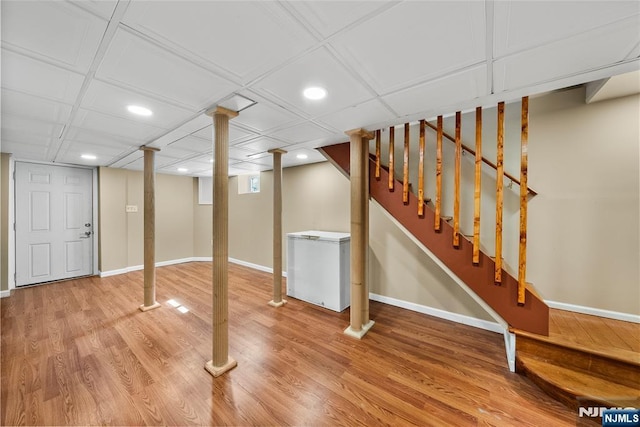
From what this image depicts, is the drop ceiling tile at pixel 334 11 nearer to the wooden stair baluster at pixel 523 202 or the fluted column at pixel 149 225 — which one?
the wooden stair baluster at pixel 523 202

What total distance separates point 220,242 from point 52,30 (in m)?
1.63

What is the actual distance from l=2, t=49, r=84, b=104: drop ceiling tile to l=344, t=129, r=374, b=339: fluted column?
2.39 m

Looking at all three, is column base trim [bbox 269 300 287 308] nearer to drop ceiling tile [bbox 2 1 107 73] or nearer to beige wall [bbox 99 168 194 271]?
drop ceiling tile [bbox 2 1 107 73]

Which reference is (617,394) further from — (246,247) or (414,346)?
(246,247)

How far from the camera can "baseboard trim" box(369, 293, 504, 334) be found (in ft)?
9.23

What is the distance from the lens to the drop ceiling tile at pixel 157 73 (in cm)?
135

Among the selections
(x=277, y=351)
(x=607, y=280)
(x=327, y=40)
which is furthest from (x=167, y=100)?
(x=607, y=280)

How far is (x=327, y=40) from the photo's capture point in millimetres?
1283

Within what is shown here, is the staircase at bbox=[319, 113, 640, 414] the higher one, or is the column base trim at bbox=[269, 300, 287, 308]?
the staircase at bbox=[319, 113, 640, 414]

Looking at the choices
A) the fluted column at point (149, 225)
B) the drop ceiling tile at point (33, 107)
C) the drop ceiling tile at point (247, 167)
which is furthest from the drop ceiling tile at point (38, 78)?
the drop ceiling tile at point (247, 167)

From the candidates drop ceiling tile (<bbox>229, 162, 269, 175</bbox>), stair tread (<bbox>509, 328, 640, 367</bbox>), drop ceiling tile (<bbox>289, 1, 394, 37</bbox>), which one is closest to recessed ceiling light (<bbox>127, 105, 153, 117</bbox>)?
drop ceiling tile (<bbox>289, 1, 394, 37</bbox>)

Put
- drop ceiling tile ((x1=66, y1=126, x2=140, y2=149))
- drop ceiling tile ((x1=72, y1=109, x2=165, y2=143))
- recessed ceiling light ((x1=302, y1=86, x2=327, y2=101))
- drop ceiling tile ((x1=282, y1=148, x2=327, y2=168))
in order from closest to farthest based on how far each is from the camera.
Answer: recessed ceiling light ((x1=302, y1=86, x2=327, y2=101)) < drop ceiling tile ((x1=72, y1=109, x2=165, y2=143)) < drop ceiling tile ((x1=66, y1=126, x2=140, y2=149)) < drop ceiling tile ((x1=282, y1=148, x2=327, y2=168))

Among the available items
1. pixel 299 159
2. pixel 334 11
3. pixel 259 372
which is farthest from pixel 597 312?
pixel 299 159

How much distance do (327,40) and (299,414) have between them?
2.46 metres
